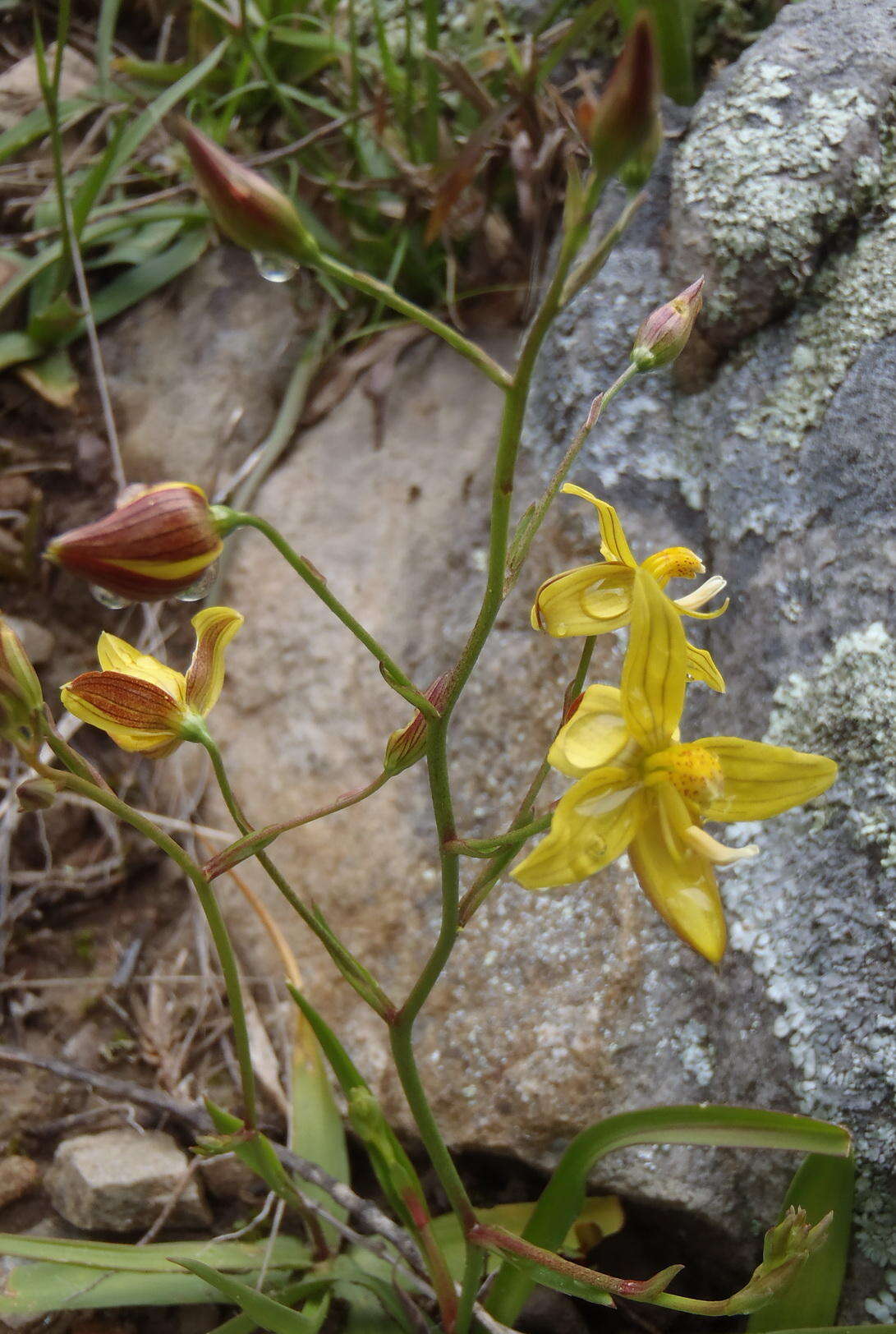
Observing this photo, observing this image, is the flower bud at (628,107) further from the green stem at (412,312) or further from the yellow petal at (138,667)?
the yellow petal at (138,667)

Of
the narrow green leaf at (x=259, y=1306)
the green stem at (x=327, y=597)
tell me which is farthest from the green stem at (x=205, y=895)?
the green stem at (x=327, y=597)

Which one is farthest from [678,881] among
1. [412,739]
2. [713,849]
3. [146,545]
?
[146,545]

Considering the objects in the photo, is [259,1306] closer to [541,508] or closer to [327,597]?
[327,597]

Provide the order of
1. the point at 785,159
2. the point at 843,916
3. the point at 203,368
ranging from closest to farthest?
the point at 843,916
the point at 785,159
the point at 203,368

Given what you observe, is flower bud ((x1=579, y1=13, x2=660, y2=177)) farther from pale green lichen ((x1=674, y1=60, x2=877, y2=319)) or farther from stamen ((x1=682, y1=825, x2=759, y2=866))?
pale green lichen ((x1=674, y1=60, x2=877, y2=319))

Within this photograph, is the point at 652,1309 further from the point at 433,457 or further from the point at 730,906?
the point at 433,457
